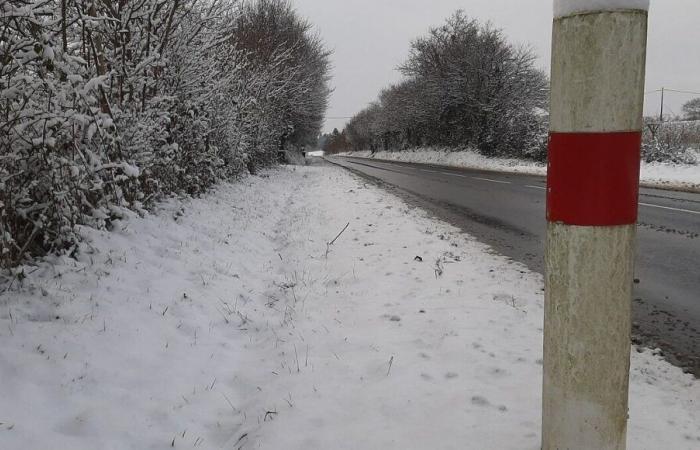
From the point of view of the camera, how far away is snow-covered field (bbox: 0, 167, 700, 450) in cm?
210

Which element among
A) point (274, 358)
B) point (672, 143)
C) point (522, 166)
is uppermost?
point (672, 143)

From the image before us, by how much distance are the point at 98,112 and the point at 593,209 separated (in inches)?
131

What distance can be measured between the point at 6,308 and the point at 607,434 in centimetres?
306

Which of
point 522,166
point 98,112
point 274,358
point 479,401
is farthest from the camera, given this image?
point 522,166

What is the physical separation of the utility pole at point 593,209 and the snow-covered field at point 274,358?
0.60m

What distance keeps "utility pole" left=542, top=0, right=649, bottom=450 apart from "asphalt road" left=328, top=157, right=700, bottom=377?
1.84 m

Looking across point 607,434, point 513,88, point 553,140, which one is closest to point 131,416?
point 607,434

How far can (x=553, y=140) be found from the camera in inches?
55.9

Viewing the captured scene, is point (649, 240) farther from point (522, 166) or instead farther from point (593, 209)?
point (522, 166)

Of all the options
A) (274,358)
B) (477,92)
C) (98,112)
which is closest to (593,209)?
(274,358)

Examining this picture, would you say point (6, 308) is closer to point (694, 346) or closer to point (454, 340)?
point (454, 340)

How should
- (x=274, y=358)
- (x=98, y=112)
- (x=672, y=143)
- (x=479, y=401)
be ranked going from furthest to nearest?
(x=672, y=143) < (x=98, y=112) < (x=274, y=358) < (x=479, y=401)

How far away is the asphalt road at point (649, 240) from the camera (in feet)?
11.2

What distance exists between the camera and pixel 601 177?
132 cm
